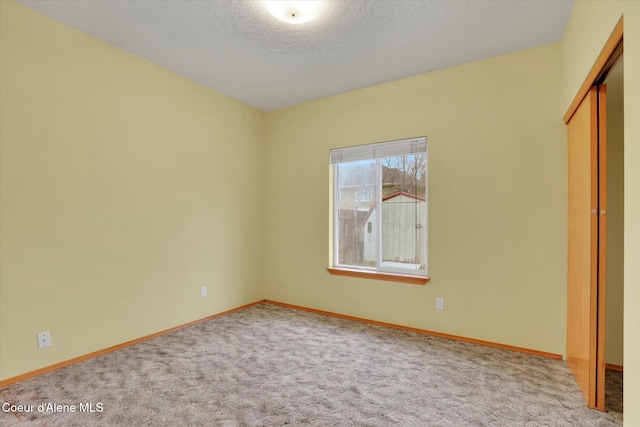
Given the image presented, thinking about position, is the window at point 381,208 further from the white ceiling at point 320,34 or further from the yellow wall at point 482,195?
the white ceiling at point 320,34

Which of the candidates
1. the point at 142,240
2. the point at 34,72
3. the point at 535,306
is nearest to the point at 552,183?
the point at 535,306

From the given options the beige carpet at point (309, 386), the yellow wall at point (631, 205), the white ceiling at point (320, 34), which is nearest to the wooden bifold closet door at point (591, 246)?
the beige carpet at point (309, 386)

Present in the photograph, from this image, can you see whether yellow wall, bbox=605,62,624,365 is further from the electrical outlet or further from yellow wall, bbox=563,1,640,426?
the electrical outlet

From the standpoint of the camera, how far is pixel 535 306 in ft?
8.93

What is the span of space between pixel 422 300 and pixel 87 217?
3.21m

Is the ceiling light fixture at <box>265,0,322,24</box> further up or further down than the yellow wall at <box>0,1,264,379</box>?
further up

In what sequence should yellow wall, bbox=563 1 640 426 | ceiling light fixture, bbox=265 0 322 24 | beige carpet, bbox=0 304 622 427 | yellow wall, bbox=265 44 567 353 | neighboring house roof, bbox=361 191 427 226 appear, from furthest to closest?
1. neighboring house roof, bbox=361 191 427 226
2. yellow wall, bbox=265 44 567 353
3. ceiling light fixture, bbox=265 0 322 24
4. beige carpet, bbox=0 304 622 427
5. yellow wall, bbox=563 1 640 426

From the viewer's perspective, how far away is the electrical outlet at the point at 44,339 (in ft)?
7.70

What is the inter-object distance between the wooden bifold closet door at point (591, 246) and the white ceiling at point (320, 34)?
0.90m

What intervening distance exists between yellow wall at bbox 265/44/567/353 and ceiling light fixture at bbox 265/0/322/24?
145 cm

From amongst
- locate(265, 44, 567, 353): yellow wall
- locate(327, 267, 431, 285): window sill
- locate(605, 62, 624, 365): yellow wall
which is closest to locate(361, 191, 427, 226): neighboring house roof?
locate(265, 44, 567, 353): yellow wall

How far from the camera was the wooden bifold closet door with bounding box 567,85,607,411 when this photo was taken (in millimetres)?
1914

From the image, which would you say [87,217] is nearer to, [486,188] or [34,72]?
[34,72]

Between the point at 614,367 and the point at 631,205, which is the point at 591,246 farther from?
the point at 614,367
